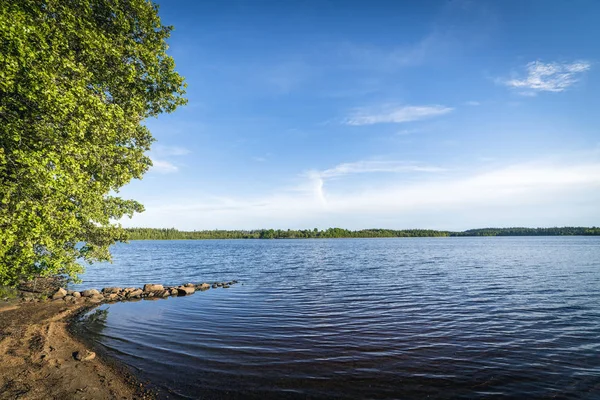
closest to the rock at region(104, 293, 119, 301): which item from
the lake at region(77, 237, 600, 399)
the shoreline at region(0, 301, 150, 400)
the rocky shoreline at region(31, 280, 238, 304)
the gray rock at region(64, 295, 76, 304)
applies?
the rocky shoreline at region(31, 280, 238, 304)

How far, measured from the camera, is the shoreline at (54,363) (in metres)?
10.4

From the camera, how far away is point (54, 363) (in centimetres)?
1255

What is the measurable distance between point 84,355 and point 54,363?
46.1 inches

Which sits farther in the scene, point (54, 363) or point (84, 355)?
point (84, 355)

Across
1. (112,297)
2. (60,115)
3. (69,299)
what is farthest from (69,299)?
(60,115)

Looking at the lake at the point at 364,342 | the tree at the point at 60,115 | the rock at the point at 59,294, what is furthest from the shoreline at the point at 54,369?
the rock at the point at 59,294

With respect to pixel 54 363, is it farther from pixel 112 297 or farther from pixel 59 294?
pixel 59 294

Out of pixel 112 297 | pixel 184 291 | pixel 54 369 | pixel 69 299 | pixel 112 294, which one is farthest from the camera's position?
pixel 184 291

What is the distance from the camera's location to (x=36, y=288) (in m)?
29.3

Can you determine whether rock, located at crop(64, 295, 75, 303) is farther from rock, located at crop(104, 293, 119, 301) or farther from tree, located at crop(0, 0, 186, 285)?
tree, located at crop(0, 0, 186, 285)

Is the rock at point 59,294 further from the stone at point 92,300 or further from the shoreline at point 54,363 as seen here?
the shoreline at point 54,363

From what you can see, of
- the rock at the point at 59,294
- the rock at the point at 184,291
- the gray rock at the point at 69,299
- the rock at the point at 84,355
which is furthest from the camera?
the rock at the point at 184,291

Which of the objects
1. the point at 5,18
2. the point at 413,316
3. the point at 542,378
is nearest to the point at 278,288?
the point at 413,316

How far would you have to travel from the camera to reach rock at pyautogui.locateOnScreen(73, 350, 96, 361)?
13299mm
